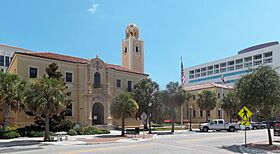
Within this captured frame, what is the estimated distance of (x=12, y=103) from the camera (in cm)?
3023

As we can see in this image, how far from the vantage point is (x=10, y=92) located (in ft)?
98.0

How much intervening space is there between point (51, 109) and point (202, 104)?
3668cm

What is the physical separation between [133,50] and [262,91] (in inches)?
1722

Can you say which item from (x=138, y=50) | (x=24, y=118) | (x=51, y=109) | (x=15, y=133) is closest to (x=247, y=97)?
(x=51, y=109)

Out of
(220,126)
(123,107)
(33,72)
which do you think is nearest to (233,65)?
(220,126)

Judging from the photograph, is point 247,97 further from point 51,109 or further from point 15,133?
point 15,133

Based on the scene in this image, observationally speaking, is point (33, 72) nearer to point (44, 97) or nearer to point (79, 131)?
point (79, 131)

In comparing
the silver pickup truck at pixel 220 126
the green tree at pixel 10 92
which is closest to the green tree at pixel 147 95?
the silver pickup truck at pixel 220 126

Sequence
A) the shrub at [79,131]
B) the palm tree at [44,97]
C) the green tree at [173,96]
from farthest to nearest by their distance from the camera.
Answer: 1. the green tree at [173,96]
2. the shrub at [79,131]
3. the palm tree at [44,97]

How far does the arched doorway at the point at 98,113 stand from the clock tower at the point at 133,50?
1740cm

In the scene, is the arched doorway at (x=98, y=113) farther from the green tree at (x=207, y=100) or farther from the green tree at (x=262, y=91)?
the green tree at (x=262, y=91)

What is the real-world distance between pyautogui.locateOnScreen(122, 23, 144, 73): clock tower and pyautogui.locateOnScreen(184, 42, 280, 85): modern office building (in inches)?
1865

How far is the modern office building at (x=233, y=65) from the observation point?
342ft

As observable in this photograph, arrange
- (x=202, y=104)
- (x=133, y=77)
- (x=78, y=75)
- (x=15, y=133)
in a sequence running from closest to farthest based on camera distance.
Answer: (x=15, y=133) < (x=78, y=75) < (x=133, y=77) < (x=202, y=104)
